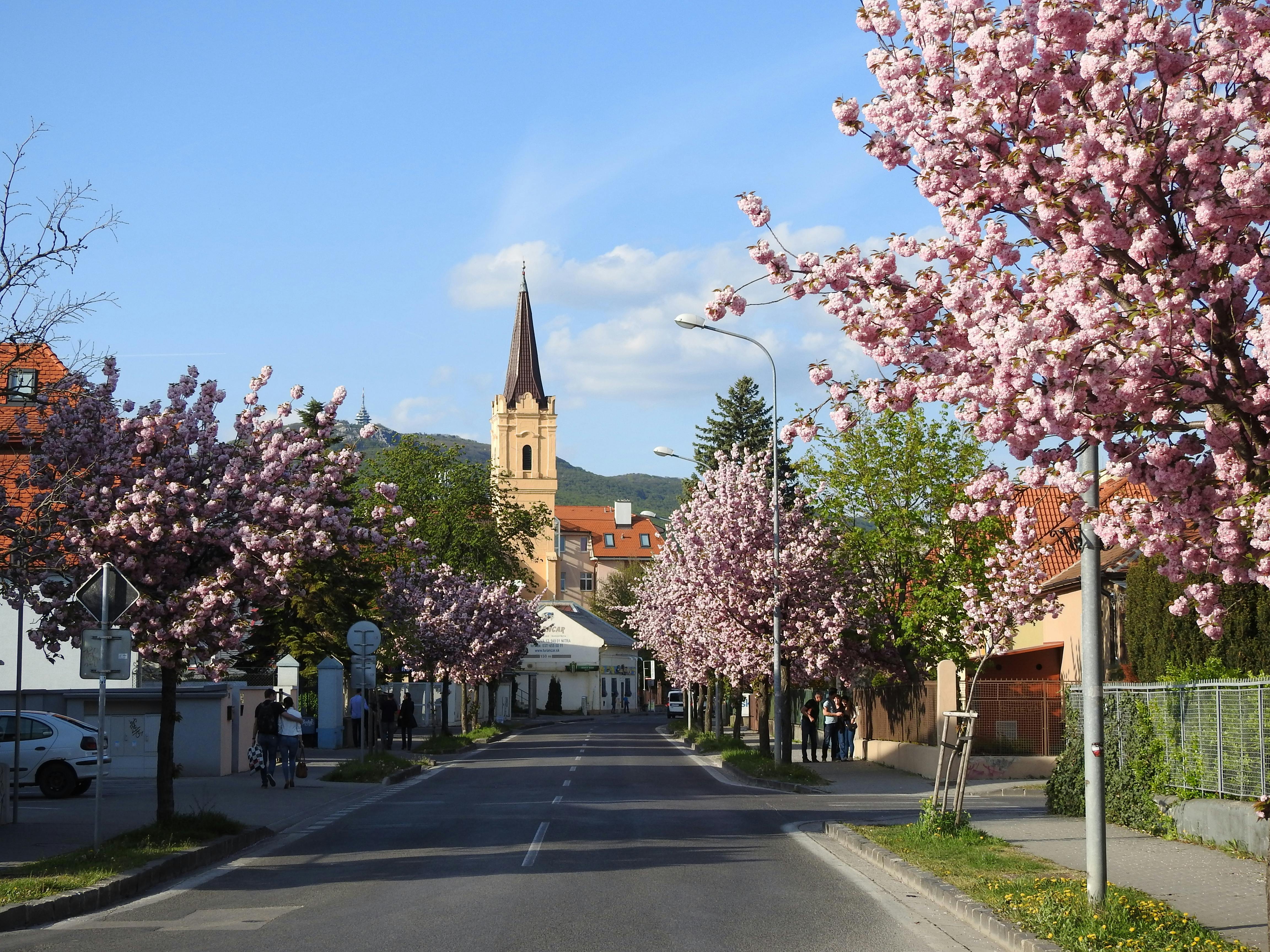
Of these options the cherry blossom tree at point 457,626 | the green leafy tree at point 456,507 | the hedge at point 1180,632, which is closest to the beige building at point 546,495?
the green leafy tree at point 456,507

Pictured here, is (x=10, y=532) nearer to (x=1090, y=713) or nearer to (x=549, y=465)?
(x=1090, y=713)

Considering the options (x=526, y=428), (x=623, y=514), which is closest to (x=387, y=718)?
(x=526, y=428)

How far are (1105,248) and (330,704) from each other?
1495 inches

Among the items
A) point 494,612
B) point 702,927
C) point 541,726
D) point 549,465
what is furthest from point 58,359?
point 549,465

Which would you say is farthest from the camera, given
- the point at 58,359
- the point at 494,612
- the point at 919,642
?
the point at 494,612

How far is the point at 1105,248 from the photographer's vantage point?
26.1 feet

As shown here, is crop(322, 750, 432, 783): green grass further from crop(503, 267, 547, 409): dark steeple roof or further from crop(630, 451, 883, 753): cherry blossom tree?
crop(503, 267, 547, 409): dark steeple roof

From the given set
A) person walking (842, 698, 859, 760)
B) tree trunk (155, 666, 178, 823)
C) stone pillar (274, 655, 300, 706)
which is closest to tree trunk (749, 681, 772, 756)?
person walking (842, 698, 859, 760)

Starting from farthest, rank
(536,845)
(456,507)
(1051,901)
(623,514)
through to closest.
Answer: (623,514)
(456,507)
(536,845)
(1051,901)

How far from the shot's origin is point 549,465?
132 m

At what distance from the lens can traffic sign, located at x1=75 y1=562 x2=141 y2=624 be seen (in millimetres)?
14281

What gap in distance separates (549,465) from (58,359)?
387 ft

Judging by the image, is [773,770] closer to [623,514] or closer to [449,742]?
[449,742]

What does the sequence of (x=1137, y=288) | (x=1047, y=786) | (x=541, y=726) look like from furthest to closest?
(x=541, y=726), (x=1047, y=786), (x=1137, y=288)
